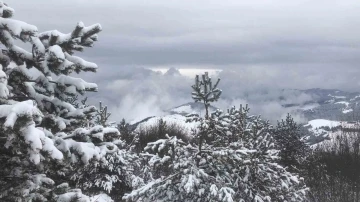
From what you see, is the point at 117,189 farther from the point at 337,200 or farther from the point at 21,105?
the point at 337,200

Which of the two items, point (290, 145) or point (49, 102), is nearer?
point (49, 102)

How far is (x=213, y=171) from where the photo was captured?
1170 cm

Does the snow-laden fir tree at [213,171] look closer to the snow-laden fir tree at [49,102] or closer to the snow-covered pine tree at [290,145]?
the snow-laden fir tree at [49,102]

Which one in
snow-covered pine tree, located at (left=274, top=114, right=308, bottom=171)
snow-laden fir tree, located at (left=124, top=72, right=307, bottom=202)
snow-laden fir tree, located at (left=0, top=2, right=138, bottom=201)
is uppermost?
snow-laden fir tree, located at (left=0, top=2, right=138, bottom=201)

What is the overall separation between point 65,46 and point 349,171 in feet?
141

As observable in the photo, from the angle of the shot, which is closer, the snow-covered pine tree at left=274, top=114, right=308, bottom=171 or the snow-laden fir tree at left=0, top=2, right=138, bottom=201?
the snow-laden fir tree at left=0, top=2, right=138, bottom=201

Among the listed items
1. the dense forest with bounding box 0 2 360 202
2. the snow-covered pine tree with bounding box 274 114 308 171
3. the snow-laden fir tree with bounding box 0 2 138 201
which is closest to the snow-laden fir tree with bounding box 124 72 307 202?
the dense forest with bounding box 0 2 360 202

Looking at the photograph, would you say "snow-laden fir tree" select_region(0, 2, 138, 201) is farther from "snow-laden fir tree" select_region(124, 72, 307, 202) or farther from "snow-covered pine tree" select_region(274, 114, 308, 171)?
"snow-covered pine tree" select_region(274, 114, 308, 171)

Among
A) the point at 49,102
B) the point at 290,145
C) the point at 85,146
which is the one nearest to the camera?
the point at 85,146

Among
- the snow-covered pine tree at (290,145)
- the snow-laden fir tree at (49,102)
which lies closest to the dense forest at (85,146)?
the snow-laden fir tree at (49,102)

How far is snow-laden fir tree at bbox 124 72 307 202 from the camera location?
11000 mm

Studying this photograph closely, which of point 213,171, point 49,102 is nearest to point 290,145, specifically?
point 213,171

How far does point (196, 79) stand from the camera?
11914 millimetres

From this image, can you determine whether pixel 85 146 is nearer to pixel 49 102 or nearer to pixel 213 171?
pixel 49 102
